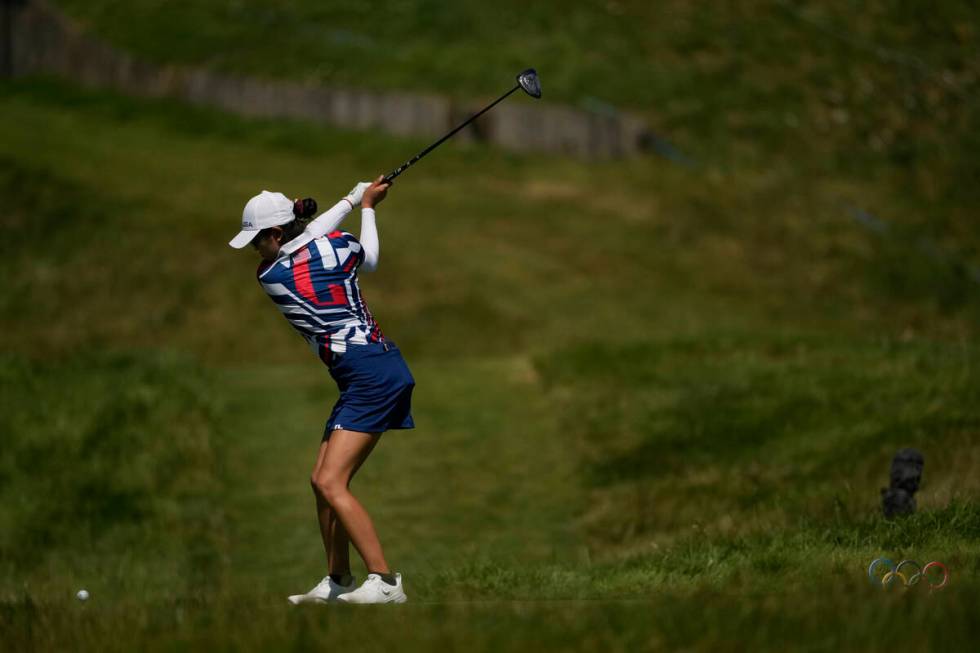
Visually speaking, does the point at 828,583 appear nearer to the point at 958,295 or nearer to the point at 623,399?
the point at 623,399

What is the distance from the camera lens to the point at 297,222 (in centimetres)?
898

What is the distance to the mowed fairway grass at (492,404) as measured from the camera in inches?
293

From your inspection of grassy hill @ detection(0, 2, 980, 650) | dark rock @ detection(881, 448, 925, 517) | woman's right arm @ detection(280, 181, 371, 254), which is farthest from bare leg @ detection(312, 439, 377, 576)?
dark rock @ detection(881, 448, 925, 517)

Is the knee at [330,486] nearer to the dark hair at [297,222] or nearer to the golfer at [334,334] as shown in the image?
the golfer at [334,334]

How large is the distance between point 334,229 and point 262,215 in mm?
491

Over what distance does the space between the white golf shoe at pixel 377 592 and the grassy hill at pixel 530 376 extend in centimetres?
24

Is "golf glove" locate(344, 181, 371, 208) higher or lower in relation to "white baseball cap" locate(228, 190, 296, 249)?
higher

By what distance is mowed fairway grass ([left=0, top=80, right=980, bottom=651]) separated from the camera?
7453 millimetres

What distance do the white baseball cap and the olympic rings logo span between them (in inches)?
154

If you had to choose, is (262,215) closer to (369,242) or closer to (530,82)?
(369,242)

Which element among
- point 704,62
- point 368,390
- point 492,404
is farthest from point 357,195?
point 704,62

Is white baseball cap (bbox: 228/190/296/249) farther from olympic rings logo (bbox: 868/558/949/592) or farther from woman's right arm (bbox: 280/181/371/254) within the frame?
olympic rings logo (bbox: 868/558/949/592)

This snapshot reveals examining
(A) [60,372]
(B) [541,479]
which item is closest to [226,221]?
(A) [60,372]

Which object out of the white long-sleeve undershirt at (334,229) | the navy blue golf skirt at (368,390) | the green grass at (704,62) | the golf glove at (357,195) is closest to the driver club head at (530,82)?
the golf glove at (357,195)
